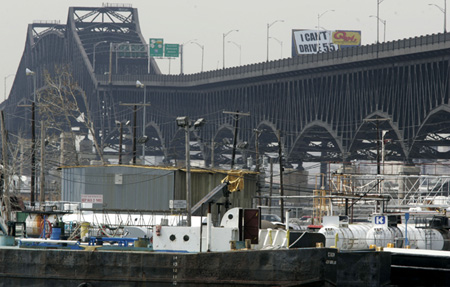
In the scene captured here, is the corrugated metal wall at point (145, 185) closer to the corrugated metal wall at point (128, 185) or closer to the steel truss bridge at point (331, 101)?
the corrugated metal wall at point (128, 185)

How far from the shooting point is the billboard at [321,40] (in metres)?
179

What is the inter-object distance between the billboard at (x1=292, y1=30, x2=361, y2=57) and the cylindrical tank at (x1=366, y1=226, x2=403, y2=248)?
5526 inches

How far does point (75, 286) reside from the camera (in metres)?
34.6

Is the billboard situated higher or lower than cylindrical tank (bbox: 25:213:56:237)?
higher

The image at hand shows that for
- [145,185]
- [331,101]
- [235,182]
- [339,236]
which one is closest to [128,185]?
[145,185]

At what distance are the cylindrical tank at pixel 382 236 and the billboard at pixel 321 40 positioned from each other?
460 ft

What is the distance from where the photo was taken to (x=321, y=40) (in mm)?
179000

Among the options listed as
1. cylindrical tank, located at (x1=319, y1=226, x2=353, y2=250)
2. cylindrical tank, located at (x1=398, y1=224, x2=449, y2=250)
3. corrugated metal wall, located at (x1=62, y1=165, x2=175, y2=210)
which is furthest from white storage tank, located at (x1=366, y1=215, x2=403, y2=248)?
corrugated metal wall, located at (x1=62, y1=165, x2=175, y2=210)

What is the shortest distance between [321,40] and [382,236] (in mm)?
142982

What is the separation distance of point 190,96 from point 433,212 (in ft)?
439

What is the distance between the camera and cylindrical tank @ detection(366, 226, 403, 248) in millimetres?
38969

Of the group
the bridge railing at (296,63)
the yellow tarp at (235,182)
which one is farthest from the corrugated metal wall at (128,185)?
the bridge railing at (296,63)

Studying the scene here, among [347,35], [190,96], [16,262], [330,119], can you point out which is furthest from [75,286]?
[347,35]

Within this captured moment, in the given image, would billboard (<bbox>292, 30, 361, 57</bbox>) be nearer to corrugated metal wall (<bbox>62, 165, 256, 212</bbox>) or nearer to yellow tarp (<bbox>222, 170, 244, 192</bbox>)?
corrugated metal wall (<bbox>62, 165, 256, 212</bbox>)
